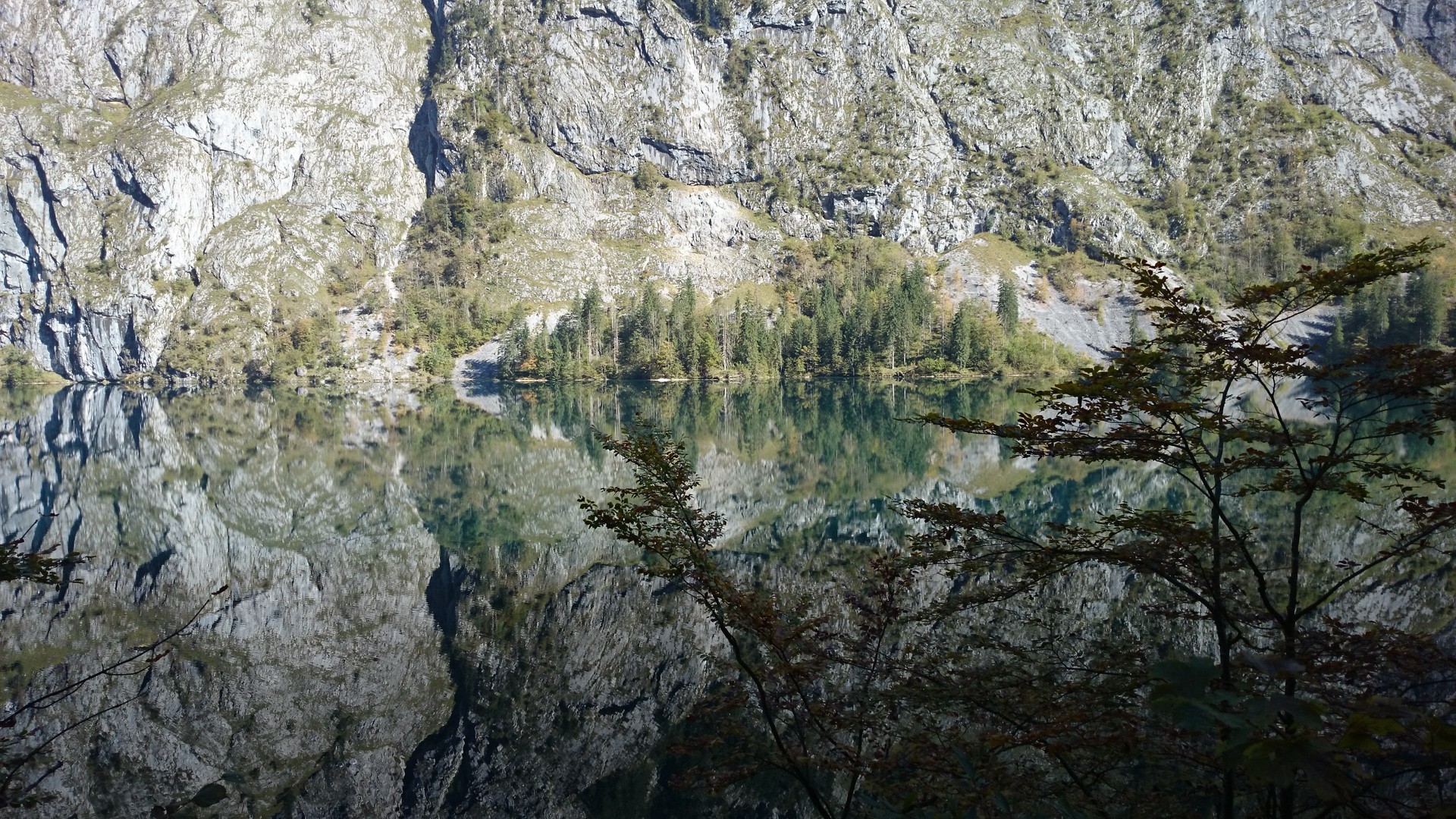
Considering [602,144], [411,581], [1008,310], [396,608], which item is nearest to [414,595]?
[396,608]

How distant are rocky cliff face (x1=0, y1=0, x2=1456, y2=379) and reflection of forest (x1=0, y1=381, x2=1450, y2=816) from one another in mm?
116115

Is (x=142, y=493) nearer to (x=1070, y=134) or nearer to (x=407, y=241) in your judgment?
(x=407, y=241)

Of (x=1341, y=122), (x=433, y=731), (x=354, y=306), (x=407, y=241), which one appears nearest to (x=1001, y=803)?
(x=433, y=731)

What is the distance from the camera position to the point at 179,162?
543 feet

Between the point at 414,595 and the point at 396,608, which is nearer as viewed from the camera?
the point at 396,608

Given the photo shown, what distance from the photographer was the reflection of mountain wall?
46.3 ft

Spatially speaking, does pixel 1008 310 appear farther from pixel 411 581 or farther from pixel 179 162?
pixel 179 162

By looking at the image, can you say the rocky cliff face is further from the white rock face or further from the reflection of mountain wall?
the reflection of mountain wall

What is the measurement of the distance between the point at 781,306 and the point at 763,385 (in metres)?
52.3

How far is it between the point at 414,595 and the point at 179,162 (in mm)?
182674

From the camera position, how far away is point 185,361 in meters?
147

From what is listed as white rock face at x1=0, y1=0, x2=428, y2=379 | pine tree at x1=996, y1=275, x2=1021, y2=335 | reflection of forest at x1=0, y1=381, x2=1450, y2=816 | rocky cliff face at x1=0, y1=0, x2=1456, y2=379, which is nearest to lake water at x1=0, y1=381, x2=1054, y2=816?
reflection of forest at x1=0, y1=381, x2=1450, y2=816

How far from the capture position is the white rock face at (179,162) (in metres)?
158

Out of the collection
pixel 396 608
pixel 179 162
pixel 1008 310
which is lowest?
pixel 396 608
